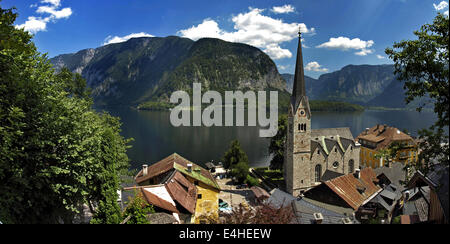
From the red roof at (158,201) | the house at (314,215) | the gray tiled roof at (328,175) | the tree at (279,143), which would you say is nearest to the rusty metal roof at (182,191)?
the red roof at (158,201)

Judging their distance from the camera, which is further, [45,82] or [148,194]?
[148,194]

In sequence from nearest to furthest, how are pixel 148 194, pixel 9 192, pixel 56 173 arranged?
pixel 9 192 → pixel 56 173 → pixel 148 194

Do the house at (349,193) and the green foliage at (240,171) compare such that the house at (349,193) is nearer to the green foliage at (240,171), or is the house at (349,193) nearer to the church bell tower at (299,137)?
the church bell tower at (299,137)

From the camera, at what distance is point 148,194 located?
17438 millimetres

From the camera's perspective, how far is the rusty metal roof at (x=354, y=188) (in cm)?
2430

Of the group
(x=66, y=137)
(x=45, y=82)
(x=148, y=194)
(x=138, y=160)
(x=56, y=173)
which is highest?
(x=45, y=82)

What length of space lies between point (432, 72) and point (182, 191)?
17.7 metres

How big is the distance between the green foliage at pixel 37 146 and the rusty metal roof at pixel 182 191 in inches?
300

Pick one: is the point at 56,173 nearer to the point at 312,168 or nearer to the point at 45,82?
the point at 45,82

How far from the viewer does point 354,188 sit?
26.2 meters

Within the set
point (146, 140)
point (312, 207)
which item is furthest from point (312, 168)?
point (146, 140)

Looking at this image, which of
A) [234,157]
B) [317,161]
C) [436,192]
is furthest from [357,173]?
[436,192]
